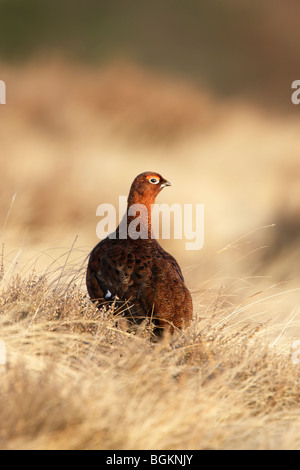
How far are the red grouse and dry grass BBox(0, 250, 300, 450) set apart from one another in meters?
0.15

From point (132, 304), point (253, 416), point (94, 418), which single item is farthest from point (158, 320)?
point (94, 418)

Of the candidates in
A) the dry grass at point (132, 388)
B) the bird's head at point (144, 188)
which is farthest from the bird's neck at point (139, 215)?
the dry grass at point (132, 388)

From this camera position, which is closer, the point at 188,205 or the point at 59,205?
the point at 59,205

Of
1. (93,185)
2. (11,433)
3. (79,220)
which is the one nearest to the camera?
(11,433)

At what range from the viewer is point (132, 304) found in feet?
13.9

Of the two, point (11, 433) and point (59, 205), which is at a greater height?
point (59, 205)

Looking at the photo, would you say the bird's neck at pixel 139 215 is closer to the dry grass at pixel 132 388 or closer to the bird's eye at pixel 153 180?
the bird's eye at pixel 153 180

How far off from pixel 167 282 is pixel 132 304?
0.26m

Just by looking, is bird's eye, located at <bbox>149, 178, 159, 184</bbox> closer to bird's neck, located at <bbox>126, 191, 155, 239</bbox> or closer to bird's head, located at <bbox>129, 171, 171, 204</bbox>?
bird's head, located at <bbox>129, 171, 171, 204</bbox>

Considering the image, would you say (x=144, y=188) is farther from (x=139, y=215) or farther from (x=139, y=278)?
(x=139, y=278)

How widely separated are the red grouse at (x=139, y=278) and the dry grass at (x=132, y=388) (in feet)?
0.51

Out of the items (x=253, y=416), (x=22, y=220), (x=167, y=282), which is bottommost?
(x=253, y=416)

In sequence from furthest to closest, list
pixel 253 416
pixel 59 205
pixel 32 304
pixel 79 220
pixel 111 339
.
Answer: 1. pixel 59 205
2. pixel 79 220
3. pixel 32 304
4. pixel 111 339
5. pixel 253 416

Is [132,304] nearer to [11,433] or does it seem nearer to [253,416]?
[253,416]
